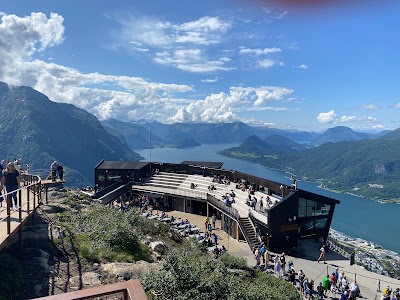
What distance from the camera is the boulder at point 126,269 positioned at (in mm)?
9680

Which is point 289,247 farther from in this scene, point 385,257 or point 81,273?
point 385,257

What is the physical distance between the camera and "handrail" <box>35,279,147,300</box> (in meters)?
2.87

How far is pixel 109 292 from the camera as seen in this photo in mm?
3018

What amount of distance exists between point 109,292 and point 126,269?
25.8ft

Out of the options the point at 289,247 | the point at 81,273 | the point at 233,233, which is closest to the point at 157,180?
the point at 233,233

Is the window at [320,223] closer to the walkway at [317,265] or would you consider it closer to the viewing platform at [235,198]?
the viewing platform at [235,198]

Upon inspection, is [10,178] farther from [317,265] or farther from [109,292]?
[317,265]

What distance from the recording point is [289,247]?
23.6 m

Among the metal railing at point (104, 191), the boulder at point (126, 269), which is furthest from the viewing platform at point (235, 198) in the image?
the boulder at point (126, 269)

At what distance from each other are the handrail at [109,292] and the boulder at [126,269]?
703 centimetres

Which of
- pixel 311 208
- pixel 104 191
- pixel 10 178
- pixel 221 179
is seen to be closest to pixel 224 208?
pixel 221 179

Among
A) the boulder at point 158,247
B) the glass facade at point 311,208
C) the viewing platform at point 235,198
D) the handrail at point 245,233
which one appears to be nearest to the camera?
the boulder at point 158,247

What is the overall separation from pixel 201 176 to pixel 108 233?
88.0ft

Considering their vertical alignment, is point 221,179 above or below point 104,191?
above
